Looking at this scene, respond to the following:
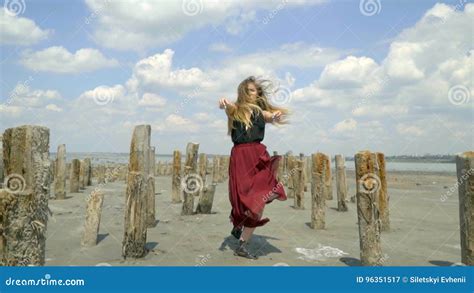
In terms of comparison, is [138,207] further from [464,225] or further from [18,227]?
[464,225]

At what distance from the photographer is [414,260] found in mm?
6168

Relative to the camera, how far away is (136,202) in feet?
19.0

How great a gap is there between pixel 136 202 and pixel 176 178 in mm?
6638

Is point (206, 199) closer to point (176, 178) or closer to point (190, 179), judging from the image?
point (190, 179)

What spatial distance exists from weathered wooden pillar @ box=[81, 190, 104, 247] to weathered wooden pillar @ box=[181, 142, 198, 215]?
2958 millimetres

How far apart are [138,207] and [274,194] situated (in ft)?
6.61

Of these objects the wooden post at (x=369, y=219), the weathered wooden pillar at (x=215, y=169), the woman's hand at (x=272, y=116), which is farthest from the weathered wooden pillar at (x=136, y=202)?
the weathered wooden pillar at (x=215, y=169)

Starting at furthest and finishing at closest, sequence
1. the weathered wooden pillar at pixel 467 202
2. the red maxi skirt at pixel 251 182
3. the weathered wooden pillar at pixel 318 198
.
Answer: the weathered wooden pillar at pixel 318 198 < the red maxi skirt at pixel 251 182 < the weathered wooden pillar at pixel 467 202

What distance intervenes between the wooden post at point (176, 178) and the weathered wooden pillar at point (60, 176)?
424 cm

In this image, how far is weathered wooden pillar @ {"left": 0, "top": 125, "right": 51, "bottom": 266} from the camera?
13.5ft

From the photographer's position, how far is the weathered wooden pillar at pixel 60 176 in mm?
13867

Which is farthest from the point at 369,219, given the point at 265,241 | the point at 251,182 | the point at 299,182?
the point at 299,182

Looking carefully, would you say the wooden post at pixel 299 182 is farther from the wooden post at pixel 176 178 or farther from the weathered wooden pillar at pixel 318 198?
the wooden post at pixel 176 178

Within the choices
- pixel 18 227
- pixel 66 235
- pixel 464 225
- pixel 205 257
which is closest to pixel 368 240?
pixel 464 225
